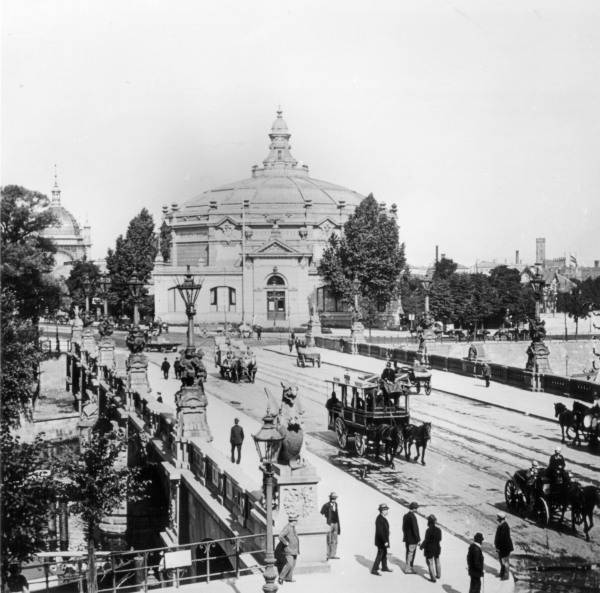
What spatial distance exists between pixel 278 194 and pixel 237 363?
234 feet

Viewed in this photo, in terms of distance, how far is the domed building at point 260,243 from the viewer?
3359 inches

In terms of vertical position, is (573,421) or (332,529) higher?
(573,421)

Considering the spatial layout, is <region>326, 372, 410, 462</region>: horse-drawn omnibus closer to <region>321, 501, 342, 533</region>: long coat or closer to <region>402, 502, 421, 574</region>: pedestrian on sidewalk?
<region>321, 501, 342, 533</region>: long coat

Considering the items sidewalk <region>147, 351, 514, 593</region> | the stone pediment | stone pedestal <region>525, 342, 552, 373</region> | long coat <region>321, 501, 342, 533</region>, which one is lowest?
sidewalk <region>147, 351, 514, 593</region>

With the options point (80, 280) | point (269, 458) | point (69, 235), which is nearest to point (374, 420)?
point (269, 458)

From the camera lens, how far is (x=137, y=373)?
3294 cm

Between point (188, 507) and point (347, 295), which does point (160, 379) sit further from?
point (347, 295)

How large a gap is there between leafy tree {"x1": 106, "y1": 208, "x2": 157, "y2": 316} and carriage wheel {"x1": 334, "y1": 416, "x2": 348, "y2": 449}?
56.8 metres

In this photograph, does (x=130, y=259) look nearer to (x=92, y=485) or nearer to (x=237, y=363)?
(x=237, y=363)

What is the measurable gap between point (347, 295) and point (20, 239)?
118 ft

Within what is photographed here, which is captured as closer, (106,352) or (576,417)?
(576,417)

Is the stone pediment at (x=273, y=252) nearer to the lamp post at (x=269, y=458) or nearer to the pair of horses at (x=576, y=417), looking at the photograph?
the pair of horses at (x=576, y=417)

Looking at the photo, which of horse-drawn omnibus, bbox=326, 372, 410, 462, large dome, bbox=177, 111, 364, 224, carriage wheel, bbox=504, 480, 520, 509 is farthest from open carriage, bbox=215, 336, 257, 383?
large dome, bbox=177, 111, 364, 224

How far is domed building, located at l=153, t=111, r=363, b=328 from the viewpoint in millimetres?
85312
